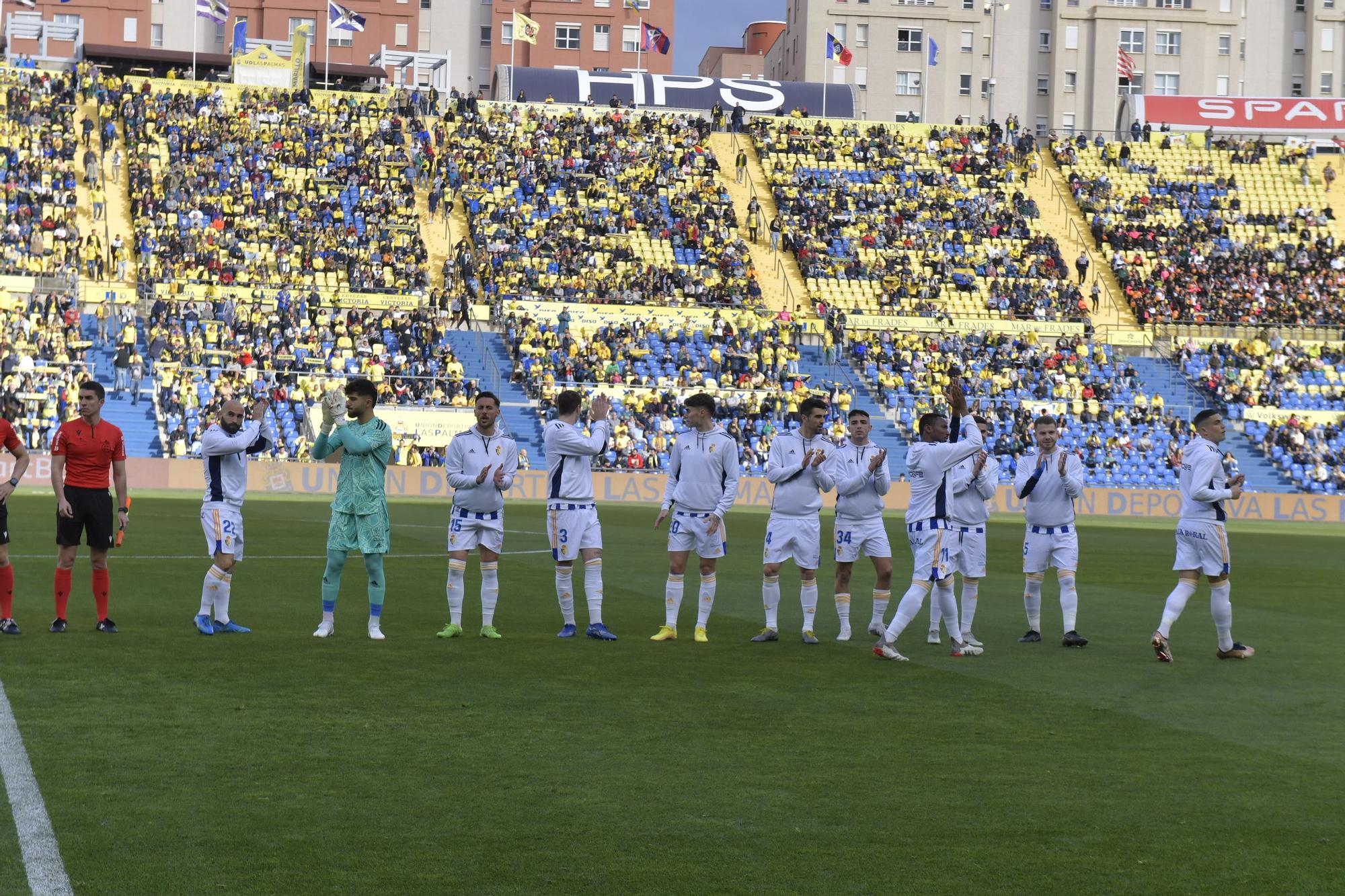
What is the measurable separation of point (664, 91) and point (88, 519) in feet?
212

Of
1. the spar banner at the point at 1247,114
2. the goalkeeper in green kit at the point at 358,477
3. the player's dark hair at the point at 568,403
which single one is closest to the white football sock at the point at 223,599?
the goalkeeper in green kit at the point at 358,477

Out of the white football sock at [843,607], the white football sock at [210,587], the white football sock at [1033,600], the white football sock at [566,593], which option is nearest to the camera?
the white football sock at [210,587]

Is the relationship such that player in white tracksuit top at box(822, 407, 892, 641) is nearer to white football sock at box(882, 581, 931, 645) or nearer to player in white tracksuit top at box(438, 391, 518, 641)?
white football sock at box(882, 581, 931, 645)

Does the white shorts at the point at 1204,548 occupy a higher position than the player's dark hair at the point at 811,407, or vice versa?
the player's dark hair at the point at 811,407

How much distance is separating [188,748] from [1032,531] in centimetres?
893

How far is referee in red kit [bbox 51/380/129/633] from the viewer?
13.4 metres

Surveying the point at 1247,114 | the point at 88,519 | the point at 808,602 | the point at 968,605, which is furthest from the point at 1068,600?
the point at 1247,114

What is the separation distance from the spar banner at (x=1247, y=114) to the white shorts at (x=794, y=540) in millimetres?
65595

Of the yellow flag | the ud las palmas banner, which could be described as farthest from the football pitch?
the yellow flag

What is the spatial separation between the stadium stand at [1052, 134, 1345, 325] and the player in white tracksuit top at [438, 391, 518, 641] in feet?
165

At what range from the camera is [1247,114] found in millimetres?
74875

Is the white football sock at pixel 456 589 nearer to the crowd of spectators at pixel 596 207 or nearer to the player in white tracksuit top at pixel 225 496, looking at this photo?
the player in white tracksuit top at pixel 225 496

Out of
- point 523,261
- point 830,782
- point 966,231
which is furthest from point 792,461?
point 966,231

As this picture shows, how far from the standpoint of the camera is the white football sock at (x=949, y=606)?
14.0 metres
